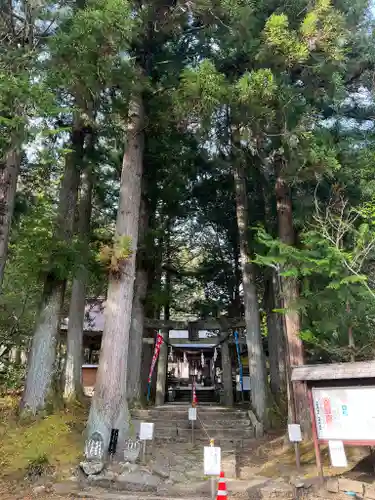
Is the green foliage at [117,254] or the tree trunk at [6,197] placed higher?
the tree trunk at [6,197]

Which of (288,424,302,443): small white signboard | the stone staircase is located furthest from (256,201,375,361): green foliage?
the stone staircase

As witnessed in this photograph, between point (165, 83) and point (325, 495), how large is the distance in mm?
Result: 8927

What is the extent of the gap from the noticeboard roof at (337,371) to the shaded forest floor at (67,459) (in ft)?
5.10

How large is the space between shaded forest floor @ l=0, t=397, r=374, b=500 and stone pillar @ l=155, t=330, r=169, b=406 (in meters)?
4.20

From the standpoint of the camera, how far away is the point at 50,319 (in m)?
8.58

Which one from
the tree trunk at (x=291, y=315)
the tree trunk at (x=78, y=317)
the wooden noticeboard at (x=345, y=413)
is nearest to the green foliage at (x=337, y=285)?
the tree trunk at (x=291, y=315)

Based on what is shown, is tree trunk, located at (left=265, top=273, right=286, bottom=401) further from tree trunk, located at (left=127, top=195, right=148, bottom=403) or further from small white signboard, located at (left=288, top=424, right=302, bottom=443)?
small white signboard, located at (left=288, top=424, right=302, bottom=443)

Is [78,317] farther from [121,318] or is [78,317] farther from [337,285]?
[337,285]

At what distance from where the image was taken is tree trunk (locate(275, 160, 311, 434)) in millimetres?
7602

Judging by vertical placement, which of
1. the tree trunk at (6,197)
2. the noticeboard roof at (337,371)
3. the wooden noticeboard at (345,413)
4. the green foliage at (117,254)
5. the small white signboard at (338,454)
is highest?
the tree trunk at (6,197)

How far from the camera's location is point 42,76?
6098 millimetres

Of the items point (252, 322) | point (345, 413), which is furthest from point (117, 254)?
point (252, 322)

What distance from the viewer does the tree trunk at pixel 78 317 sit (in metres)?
9.91

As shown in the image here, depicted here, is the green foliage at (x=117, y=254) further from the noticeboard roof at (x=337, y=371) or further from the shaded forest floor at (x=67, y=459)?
the noticeboard roof at (x=337, y=371)
